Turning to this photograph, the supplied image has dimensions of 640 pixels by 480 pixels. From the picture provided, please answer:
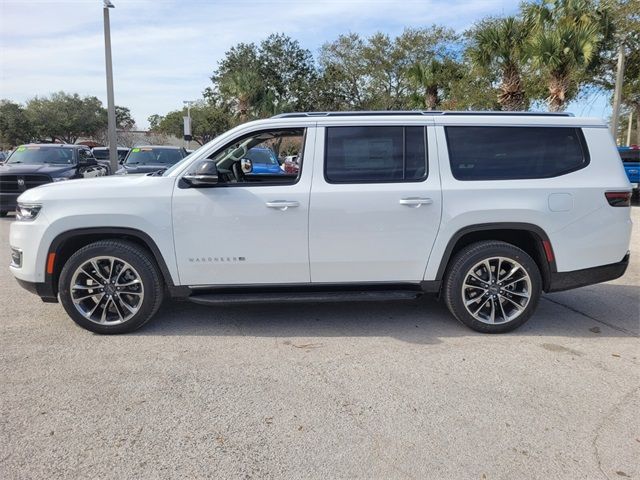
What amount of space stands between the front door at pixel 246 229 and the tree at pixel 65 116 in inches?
2053

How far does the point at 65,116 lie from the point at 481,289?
5452 centimetres

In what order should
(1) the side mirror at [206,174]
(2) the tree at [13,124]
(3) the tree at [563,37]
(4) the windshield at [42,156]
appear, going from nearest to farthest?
(1) the side mirror at [206,174], (4) the windshield at [42,156], (3) the tree at [563,37], (2) the tree at [13,124]

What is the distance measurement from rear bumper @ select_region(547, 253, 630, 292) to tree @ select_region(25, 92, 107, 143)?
53792mm

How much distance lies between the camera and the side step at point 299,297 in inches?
172

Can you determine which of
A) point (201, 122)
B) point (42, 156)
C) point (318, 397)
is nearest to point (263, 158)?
point (318, 397)

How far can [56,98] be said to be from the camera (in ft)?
167

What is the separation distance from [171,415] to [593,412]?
2.77m

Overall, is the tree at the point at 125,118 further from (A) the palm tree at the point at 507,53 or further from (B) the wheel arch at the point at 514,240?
(B) the wheel arch at the point at 514,240

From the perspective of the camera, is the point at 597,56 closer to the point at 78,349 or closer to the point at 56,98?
the point at 78,349

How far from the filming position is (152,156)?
13695mm

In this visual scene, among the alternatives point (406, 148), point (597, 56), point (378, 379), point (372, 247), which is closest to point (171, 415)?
point (378, 379)

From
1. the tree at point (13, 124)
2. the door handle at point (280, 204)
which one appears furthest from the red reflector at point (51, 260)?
the tree at point (13, 124)

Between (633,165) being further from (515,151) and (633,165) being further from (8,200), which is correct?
(8,200)

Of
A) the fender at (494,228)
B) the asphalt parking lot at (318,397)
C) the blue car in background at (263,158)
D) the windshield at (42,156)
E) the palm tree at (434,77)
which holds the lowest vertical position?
the asphalt parking lot at (318,397)
